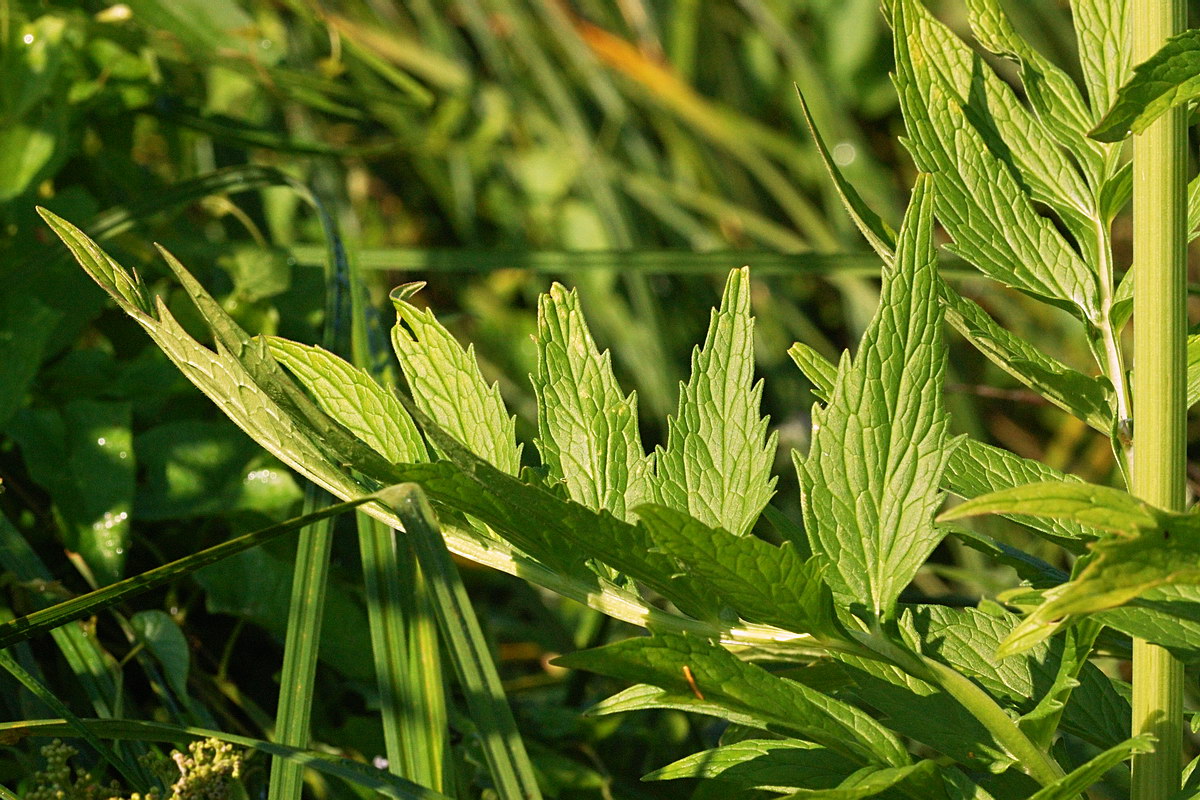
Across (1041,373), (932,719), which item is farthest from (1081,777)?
(1041,373)

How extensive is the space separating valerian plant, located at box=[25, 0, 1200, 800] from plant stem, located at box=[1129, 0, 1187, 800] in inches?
0.6

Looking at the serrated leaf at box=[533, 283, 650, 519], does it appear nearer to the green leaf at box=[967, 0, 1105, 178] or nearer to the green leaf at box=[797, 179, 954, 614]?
the green leaf at box=[797, 179, 954, 614]

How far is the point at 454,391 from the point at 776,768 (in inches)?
7.0

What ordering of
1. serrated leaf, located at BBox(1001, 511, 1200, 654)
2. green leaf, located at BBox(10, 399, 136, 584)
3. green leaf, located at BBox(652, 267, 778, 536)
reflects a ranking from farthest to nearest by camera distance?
green leaf, located at BBox(10, 399, 136, 584) < green leaf, located at BBox(652, 267, 778, 536) < serrated leaf, located at BBox(1001, 511, 1200, 654)

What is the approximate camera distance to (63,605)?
448 millimetres

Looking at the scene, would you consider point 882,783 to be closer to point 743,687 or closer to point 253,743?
point 743,687

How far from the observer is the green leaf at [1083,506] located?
1.03 feet

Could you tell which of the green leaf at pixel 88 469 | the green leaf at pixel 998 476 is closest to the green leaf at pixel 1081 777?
the green leaf at pixel 998 476

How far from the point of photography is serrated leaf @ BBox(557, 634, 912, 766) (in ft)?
1.14

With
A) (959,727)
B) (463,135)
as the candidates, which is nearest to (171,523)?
(959,727)

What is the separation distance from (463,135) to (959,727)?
133cm

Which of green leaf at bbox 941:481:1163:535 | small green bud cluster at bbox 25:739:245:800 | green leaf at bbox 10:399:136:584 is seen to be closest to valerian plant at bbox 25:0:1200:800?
green leaf at bbox 941:481:1163:535

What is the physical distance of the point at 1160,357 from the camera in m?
0.39

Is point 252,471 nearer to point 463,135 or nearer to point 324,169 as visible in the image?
point 324,169
